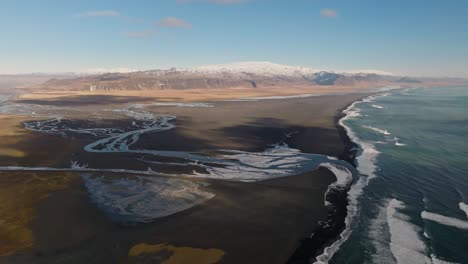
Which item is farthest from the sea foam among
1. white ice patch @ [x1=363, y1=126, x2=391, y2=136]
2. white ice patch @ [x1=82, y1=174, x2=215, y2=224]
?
white ice patch @ [x1=82, y1=174, x2=215, y2=224]

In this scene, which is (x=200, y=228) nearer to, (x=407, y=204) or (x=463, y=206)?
(x=407, y=204)

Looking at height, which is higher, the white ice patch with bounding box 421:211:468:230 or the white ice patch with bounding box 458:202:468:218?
the white ice patch with bounding box 458:202:468:218

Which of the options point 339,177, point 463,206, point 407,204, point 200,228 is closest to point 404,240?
point 407,204

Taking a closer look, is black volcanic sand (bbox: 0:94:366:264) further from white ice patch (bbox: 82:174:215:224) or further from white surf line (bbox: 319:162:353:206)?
white ice patch (bbox: 82:174:215:224)

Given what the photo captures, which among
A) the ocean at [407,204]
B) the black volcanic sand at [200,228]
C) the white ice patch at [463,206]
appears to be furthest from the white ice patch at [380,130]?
the black volcanic sand at [200,228]

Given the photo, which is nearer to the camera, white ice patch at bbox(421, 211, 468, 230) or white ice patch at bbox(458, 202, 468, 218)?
white ice patch at bbox(421, 211, 468, 230)

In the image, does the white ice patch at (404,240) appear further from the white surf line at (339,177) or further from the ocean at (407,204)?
the white surf line at (339,177)
